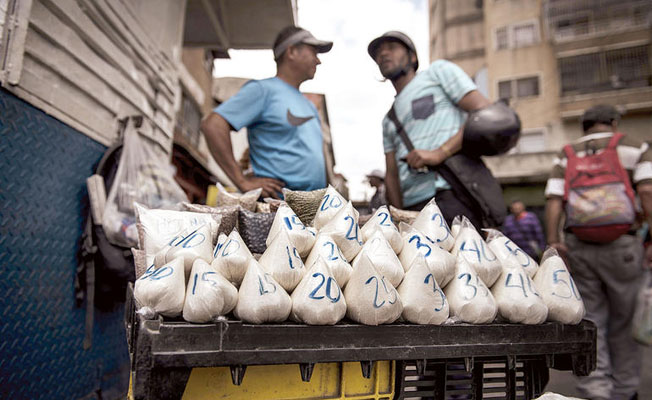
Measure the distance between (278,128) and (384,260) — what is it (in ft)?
5.69

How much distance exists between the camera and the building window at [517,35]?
22.4 m

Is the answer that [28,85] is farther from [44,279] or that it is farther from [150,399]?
[150,399]

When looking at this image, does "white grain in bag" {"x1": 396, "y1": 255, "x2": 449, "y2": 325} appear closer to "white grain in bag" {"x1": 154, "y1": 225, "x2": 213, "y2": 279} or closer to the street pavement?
"white grain in bag" {"x1": 154, "y1": 225, "x2": 213, "y2": 279}

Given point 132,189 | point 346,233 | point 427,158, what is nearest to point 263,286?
point 346,233

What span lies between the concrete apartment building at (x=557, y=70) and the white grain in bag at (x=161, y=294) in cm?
1945

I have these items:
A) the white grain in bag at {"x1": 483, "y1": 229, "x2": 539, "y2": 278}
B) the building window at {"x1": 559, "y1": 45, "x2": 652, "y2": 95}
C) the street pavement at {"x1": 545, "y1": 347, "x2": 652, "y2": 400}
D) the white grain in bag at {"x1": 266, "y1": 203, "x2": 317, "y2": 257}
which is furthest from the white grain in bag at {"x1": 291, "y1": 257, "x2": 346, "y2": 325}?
the building window at {"x1": 559, "y1": 45, "x2": 652, "y2": 95}

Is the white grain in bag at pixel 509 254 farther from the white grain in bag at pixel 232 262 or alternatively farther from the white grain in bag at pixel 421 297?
the white grain in bag at pixel 232 262

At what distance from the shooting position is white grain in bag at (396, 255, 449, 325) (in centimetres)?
138

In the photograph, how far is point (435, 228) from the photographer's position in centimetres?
180

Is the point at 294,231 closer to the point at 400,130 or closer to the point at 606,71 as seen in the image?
the point at 400,130

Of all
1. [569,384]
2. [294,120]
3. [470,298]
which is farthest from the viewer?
[569,384]

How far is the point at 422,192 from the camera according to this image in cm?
278

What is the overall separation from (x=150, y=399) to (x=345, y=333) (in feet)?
1.89

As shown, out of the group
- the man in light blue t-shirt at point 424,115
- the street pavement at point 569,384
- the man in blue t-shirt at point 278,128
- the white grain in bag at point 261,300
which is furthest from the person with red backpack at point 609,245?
the white grain in bag at point 261,300
